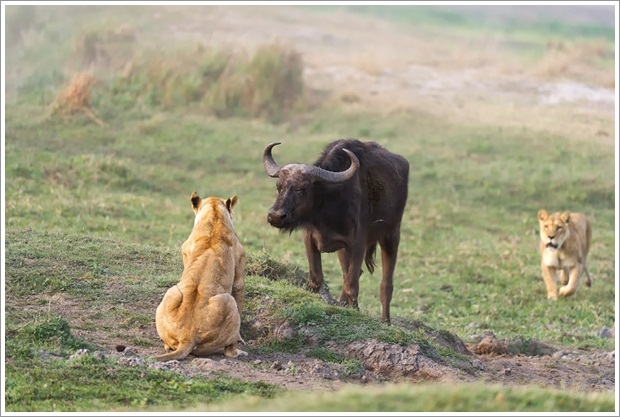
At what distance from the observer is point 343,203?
1105 cm

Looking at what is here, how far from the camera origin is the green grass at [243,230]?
27.4ft

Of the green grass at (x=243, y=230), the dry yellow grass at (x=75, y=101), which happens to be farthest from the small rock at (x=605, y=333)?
the dry yellow grass at (x=75, y=101)

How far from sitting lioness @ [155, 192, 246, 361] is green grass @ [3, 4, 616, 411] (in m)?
0.50

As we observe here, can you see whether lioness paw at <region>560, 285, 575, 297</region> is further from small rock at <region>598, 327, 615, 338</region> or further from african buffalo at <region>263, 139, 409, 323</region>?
african buffalo at <region>263, 139, 409, 323</region>

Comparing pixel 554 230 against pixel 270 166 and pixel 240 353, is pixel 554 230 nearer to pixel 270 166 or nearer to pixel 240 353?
pixel 270 166

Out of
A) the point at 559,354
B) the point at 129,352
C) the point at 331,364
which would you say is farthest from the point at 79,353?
the point at 559,354

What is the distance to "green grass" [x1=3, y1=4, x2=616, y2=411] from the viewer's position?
27.4 ft

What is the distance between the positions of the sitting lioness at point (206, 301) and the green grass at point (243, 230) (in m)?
0.50

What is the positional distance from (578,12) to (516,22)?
16.0ft

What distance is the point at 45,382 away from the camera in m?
8.00

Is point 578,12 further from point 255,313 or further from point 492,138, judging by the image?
point 255,313

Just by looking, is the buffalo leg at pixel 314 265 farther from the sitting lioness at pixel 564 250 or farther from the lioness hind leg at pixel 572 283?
the lioness hind leg at pixel 572 283

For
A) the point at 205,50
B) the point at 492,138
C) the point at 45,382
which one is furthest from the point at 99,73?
the point at 45,382

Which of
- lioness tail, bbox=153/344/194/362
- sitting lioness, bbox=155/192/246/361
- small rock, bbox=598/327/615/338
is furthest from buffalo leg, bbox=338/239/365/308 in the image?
small rock, bbox=598/327/615/338
